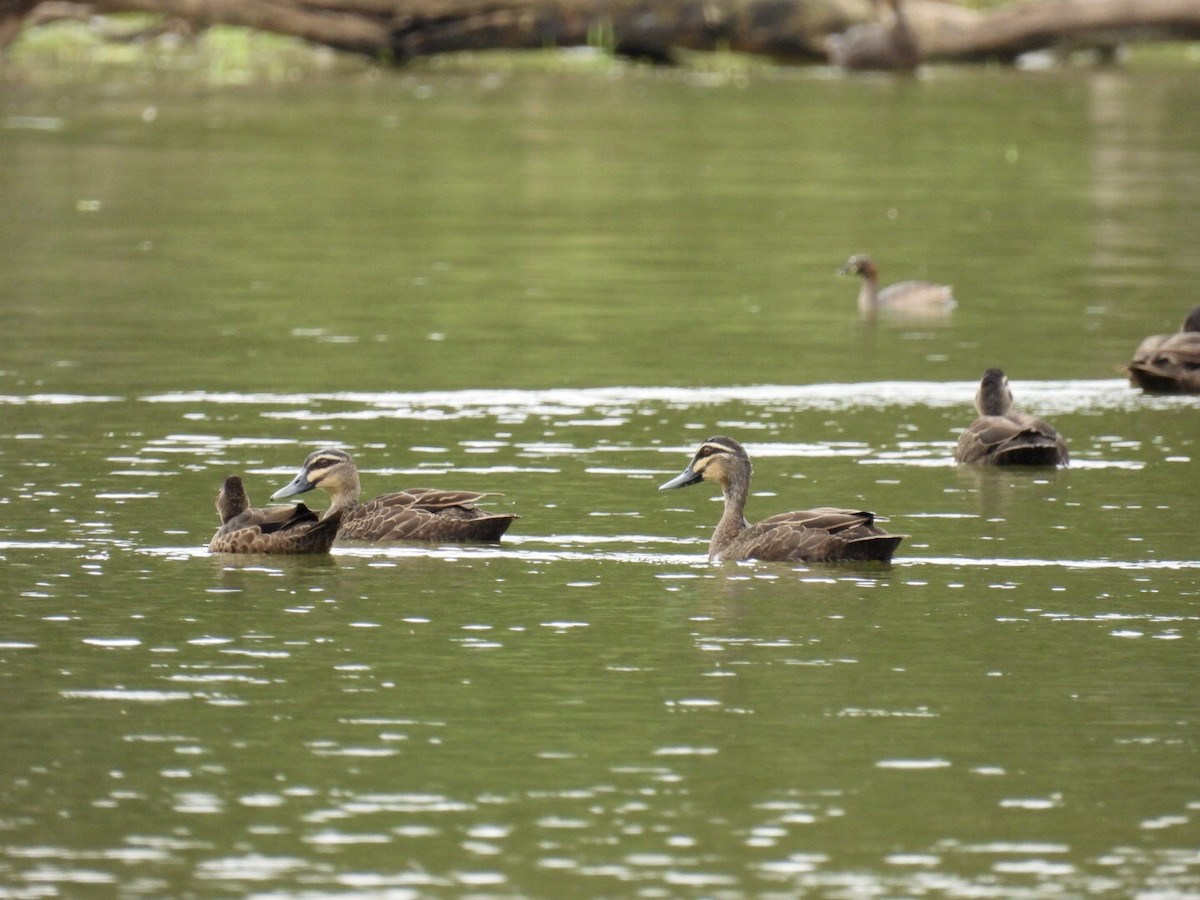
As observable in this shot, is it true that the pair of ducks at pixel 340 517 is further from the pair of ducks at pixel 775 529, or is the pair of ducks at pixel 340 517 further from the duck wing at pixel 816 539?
the duck wing at pixel 816 539

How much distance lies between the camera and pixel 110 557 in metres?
13.8

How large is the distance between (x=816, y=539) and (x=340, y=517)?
231 centimetres

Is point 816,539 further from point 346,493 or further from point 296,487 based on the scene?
point 296,487

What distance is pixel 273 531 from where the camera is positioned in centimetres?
1400

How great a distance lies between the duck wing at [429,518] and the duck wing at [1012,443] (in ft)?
12.5

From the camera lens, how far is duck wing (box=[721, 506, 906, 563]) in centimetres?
1370

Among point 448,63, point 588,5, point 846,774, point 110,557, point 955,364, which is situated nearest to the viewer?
point 846,774

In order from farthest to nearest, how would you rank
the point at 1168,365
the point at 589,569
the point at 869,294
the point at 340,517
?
1. the point at 869,294
2. the point at 1168,365
3. the point at 340,517
4. the point at 589,569

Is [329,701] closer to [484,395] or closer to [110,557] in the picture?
[110,557]

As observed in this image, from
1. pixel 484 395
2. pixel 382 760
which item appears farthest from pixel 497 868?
pixel 484 395

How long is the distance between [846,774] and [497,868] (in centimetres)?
159

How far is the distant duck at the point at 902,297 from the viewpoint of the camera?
25250mm

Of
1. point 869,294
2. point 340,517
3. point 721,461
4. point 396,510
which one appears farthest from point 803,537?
point 869,294

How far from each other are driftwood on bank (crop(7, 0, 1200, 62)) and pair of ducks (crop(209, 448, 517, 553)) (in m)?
34.7
